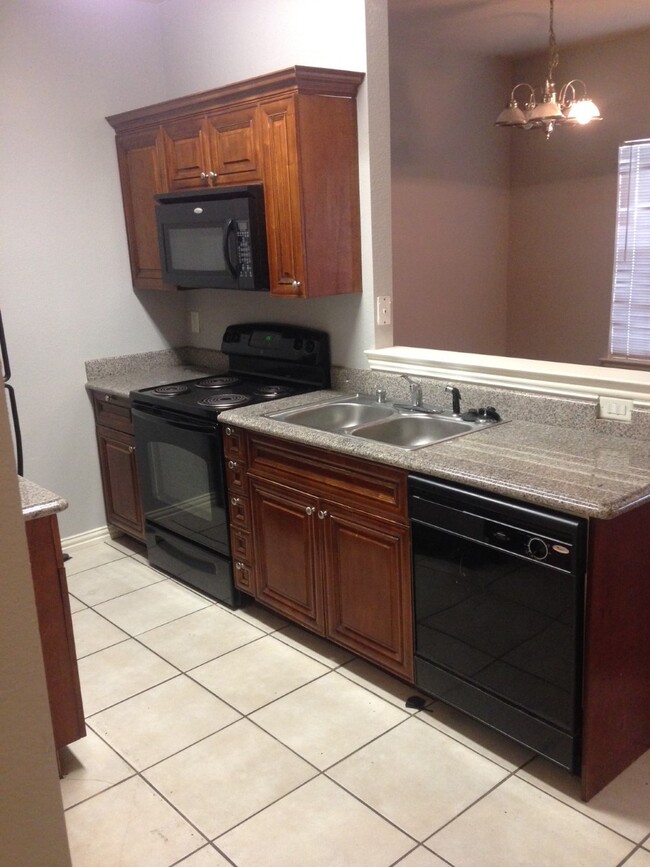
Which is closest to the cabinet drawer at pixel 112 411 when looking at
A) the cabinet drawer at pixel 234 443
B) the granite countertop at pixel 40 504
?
the cabinet drawer at pixel 234 443

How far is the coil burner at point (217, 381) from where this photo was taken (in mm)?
3555

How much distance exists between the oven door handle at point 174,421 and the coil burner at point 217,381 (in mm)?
284

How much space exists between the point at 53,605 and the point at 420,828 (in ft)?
3.78

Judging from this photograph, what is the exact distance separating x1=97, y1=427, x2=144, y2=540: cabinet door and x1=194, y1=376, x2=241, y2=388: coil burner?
1.43ft

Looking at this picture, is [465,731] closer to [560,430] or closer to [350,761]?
[350,761]

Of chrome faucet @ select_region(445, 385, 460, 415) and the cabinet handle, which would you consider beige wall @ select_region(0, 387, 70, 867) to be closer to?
chrome faucet @ select_region(445, 385, 460, 415)

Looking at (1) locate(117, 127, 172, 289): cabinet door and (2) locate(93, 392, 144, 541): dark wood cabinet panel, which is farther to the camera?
(2) locate(93, 392, 144, 541): dark wood cabinet panel

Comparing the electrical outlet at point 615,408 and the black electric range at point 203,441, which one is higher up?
the electrical outlet at point 615,408

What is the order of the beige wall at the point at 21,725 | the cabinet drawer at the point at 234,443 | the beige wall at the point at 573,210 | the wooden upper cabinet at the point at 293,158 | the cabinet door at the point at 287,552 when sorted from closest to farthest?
the beige wall at the point at 21,725 < the cabinet door at the point at 287,552 < the wooden upper cabinet at the point at 293,158 < the cabinet drawer at the point at 234,443 < the beige wall at the point at 573,210

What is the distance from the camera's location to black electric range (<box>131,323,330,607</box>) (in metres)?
3.16

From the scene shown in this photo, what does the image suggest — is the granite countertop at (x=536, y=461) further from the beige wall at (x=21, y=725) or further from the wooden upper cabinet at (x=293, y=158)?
the beige wall at (x=21, y=725)

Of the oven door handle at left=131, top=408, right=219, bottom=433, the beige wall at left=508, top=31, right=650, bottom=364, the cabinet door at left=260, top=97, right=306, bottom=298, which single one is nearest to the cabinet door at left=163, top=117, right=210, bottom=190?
the cabinet door at left=260, top=97, right=306, bottom=298

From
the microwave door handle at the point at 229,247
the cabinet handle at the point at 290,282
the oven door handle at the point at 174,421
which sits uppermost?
the microwave door handle at the point at 229,247

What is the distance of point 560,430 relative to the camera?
254cm
